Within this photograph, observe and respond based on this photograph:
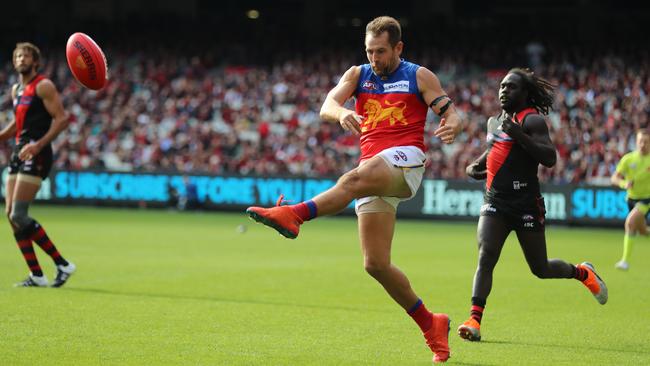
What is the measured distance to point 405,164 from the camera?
738cm

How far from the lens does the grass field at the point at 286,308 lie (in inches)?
309

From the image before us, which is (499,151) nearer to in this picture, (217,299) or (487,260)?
(487,260)

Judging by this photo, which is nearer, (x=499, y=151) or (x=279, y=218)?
(x=279, y=218)

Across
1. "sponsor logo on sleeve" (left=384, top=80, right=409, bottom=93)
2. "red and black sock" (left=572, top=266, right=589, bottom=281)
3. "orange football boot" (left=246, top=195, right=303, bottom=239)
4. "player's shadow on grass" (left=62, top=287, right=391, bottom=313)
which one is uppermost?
"sponsor logo on sleeve" (left=384, top=80, right=409, bottom=93)

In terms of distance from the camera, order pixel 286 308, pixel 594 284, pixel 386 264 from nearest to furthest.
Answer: pixel 386 264
pixel 594 284
pixel 286 308

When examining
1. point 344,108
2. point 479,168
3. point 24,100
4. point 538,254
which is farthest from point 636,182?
point 344,108

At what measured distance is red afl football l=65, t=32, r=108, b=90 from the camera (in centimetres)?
1089

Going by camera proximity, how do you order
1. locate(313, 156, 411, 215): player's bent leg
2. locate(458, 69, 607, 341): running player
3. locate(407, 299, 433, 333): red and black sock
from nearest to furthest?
locate(313, 156, 411, 215): player's bent leg < locate(407, 299, 433, 333): red and black sock < locate(458, 69, 607, 341): running player

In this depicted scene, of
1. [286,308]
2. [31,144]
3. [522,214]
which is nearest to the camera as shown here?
[522,214]

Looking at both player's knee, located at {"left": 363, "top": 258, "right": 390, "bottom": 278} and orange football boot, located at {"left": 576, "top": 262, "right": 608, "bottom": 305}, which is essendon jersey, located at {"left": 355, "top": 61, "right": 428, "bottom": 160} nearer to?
player's knee, located at {"left": 363, "top": 258, "right": 390, "bottom": 278}

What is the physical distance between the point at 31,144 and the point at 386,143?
5.62m

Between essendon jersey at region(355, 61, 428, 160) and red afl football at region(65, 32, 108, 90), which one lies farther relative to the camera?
red afl football at region(65, 32, 108, 90)

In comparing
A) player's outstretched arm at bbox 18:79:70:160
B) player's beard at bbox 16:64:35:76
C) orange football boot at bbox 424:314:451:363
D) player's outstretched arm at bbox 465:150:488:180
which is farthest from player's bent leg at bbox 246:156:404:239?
player's beard at bbox 16:64:35:76

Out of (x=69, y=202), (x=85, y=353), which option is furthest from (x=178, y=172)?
(x=85, y=353)
